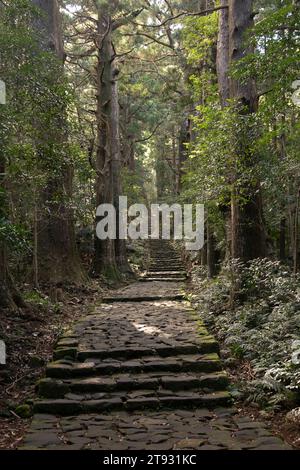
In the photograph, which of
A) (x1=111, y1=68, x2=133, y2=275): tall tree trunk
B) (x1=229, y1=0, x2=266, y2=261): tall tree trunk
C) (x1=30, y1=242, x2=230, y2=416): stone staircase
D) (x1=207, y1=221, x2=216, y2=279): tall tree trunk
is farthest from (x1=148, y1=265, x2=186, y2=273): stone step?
(x1=30, y1=242, x2=230, y2=416): stone staircase

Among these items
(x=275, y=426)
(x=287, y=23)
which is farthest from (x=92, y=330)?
(x=287, y=23)

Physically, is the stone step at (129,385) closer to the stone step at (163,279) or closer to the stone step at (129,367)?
the stone step at (129,367)

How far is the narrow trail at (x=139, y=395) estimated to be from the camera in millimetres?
4625

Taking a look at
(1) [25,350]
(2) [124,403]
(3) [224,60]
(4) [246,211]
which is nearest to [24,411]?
(2) [124,403]

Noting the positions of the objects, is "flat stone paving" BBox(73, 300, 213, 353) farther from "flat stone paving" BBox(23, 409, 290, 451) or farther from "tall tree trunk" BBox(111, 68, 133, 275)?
"tall tree trunk" BBox(111, 68, 133, 275)

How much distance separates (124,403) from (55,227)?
7.64 meters

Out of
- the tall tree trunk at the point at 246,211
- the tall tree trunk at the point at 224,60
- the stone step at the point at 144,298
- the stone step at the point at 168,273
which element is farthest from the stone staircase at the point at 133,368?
the stone step at the point at 168,273

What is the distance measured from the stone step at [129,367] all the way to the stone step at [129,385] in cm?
24

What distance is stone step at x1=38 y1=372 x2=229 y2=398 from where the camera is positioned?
5.89m

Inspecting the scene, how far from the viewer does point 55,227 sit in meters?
12.5

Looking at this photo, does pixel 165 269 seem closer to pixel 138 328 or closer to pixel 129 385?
pixel 138 328
